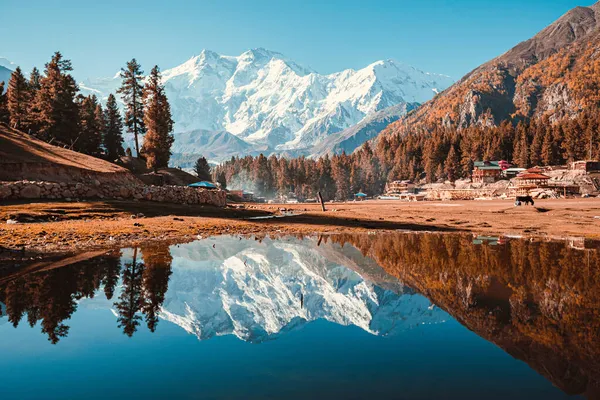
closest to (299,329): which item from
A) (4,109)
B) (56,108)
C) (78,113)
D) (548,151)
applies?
(56,108)

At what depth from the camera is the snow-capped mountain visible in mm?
10453

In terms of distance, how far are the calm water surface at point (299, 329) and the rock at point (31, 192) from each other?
851 inches

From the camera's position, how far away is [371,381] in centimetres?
704

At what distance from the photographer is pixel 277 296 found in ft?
43.8

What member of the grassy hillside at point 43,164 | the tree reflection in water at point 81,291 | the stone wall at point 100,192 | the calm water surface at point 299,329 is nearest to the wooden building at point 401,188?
the stone wall at point 100,192

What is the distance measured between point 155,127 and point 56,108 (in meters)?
17.0

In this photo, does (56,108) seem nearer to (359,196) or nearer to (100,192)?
(100,192)

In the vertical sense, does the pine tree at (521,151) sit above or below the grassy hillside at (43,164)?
above

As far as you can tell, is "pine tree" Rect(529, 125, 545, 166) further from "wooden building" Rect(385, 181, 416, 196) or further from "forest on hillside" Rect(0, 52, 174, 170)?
"forest on hillside" Rect(0, 52, 174, 170)

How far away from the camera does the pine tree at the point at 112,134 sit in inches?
3187

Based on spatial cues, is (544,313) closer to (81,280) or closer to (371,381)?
(371,381)

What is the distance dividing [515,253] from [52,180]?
39495 mm

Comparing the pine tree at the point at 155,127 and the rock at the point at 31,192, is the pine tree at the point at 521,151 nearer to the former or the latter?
the pine tree at the point at 155,127

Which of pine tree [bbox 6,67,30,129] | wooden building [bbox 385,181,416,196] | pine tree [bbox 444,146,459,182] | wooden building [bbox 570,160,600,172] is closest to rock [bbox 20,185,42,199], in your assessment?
pine tree [bbox 6,67,30,129]
